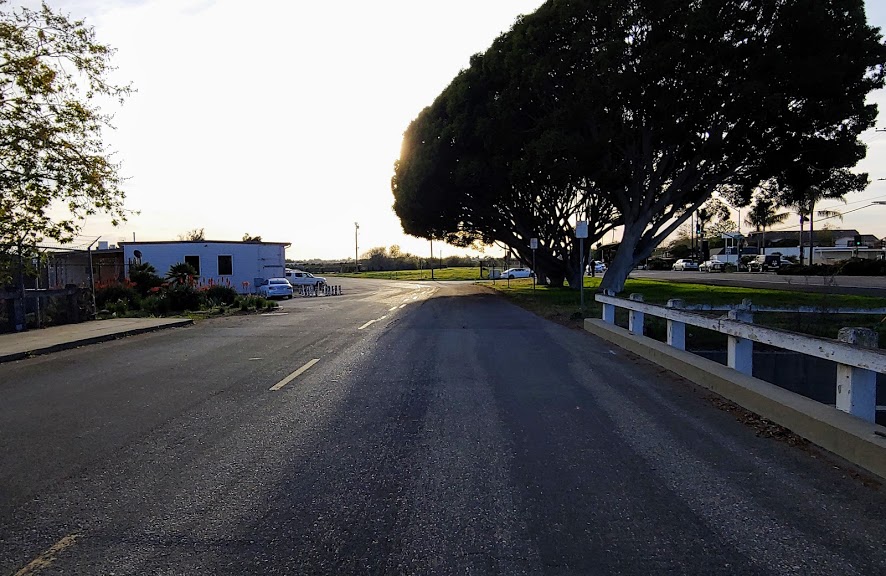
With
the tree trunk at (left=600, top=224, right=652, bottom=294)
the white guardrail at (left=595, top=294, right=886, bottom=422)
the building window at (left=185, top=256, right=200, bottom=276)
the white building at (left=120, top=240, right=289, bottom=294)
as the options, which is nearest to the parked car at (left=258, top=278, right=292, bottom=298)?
the white building at (left=120, top=240, right=289, bottom=294)

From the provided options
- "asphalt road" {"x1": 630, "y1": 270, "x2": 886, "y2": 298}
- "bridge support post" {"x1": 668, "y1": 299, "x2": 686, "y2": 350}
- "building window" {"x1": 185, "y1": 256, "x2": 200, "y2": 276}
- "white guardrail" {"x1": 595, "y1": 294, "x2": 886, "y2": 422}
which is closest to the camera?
"white guardrail" {"x1": 595, "y1": 294, "x2": 886, "y2": 422}

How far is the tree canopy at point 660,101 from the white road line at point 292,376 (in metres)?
17.4

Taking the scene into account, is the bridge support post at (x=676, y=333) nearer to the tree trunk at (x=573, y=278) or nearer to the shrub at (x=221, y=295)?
the shrub at (x=221, y=295)

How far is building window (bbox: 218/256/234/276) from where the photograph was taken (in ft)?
152

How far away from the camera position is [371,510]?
461 centimetres

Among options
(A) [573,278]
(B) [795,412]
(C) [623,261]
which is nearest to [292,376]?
(B) [795,412]

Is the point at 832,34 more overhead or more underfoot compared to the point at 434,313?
more overhead

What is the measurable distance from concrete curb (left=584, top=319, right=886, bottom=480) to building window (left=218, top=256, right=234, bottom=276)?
1578 inches

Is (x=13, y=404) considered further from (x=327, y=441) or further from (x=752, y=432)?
(x=752, y=432)

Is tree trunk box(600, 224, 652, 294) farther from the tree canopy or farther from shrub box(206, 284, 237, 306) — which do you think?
shrub box(206, 284, 237, 306)

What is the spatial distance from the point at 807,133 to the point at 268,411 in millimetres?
27470

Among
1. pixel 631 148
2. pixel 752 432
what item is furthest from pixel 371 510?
pixel 631 148

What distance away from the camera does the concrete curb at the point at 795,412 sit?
5363 mm

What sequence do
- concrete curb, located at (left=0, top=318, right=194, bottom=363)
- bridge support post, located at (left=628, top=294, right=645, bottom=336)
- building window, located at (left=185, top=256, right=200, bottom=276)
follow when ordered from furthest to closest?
building window, located at (left=185, top=256, right=200, bottom=276), bridge support post, located at (left=628, top=294, right=645, bottom=336), concrete curb, located at (left=0, top=318, right=194, bottom=363)
